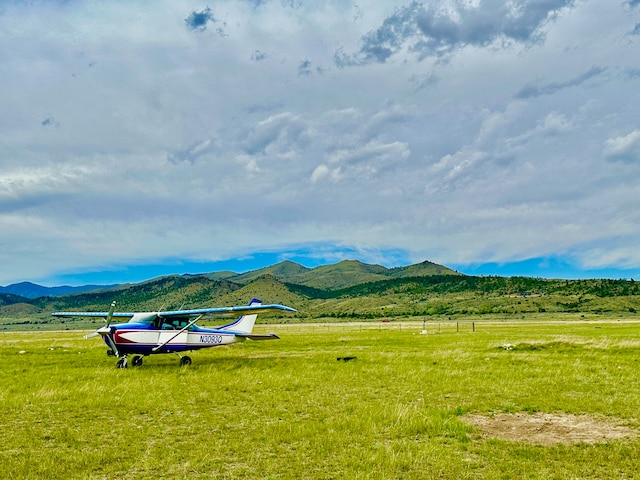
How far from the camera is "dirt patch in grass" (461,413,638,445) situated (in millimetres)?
10453

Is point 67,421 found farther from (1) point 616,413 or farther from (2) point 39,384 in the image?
(1) point 616,413

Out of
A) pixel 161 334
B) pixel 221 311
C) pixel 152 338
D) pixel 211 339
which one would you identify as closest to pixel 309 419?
pixel 221 311

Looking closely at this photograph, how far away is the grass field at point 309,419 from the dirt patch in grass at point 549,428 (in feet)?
0.83

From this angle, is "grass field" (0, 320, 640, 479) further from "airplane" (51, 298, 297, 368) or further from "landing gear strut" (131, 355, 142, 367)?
"airplane" (51, 298, 297, 368)

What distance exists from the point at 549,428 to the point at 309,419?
20.4 ft

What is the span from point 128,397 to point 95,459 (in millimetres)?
6542

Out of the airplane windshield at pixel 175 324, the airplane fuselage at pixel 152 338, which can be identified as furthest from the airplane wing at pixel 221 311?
the airplane fuselage at pixel 152 338

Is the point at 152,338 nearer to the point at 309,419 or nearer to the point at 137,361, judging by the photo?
the point at 137,361

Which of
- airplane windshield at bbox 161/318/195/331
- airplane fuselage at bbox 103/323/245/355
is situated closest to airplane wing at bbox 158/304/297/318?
airplane windshield at bbox 161/318/195/331

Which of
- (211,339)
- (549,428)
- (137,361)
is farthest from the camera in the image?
(211,339)

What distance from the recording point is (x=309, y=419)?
12.4 meters

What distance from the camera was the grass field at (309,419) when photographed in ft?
28.3

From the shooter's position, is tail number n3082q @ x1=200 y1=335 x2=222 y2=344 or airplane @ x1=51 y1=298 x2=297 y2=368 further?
tail number n3082q @ x1=200 y1=335 x2=222 y2=344

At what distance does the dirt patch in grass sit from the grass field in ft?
0.83
